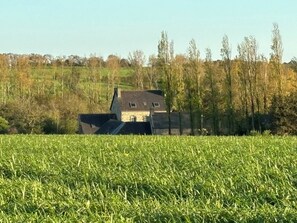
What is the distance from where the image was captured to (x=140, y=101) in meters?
87.1

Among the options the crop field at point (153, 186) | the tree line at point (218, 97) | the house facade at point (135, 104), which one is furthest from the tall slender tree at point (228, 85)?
the crop field at point (153, 186)

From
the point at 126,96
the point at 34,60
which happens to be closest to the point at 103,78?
the point at 34,60

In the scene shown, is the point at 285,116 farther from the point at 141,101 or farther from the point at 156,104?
the point at 156,104

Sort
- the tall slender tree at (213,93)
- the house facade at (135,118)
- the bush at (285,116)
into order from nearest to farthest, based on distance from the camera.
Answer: the bush at (285,116)
the tall slender tree at (213,93)
the house facade at (135,118)

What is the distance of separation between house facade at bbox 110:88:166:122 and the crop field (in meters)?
69.1

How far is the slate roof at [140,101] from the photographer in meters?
85.6

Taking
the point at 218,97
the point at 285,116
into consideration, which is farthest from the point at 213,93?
the point at 285,116

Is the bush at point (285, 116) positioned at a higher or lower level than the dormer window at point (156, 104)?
lower

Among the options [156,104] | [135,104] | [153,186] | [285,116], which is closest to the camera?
[153,186]

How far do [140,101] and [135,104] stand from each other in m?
1.06

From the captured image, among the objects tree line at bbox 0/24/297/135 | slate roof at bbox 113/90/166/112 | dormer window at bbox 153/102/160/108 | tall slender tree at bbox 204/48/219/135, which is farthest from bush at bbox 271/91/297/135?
dormer window at bbox 153/102/160/108

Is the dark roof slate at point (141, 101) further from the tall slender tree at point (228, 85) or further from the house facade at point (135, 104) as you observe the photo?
the tall slender tree at point (228, 85)

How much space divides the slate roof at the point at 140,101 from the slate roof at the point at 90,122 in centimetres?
498

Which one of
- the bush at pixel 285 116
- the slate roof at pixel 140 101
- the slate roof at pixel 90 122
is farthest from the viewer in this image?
the slate roof at pixel 140 101
